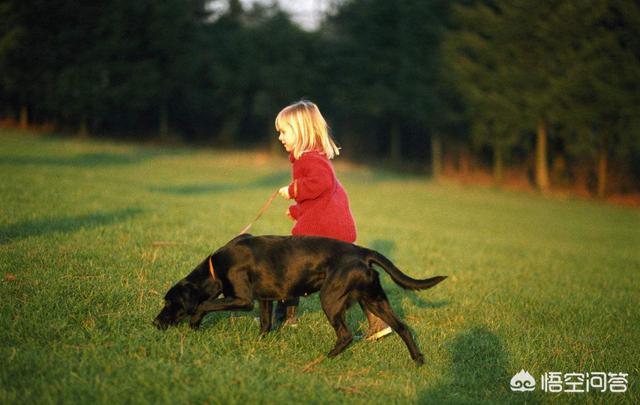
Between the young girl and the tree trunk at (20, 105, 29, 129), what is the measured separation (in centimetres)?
3252

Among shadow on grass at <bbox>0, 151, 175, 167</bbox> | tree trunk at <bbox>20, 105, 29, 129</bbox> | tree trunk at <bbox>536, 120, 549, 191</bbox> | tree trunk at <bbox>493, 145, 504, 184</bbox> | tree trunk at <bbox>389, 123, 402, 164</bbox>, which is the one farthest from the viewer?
tree trunk at <bbox>389, 123, 402, 164</bbox>

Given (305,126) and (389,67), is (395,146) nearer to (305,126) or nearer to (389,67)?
(389,67)

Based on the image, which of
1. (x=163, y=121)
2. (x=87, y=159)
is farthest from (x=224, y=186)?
(x=163, y=121)

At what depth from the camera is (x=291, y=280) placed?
14.9ft

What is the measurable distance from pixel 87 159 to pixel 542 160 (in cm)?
2245

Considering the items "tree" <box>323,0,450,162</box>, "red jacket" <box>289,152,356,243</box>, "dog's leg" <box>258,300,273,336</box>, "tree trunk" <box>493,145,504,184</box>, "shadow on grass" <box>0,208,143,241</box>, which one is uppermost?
"tree" <box>323,0,450,162</box>

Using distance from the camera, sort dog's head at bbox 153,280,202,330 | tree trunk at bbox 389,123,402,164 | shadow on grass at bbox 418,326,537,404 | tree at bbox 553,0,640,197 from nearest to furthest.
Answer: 1. shadow on grass at bbox 418,326,537,404
2. dog's head at bbox 153,280,202,330
3. tree at bbox 553,0,640,197
4. tree trunk at bbox 389,123,402,164

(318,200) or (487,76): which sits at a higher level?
(487,76)

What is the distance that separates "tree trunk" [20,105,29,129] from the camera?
107 feet

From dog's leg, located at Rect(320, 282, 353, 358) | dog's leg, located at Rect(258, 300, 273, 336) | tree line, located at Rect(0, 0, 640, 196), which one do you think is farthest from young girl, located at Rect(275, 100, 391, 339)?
tree line, located at Rect(0, 0, 640, 196)

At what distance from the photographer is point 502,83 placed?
96.9 ft

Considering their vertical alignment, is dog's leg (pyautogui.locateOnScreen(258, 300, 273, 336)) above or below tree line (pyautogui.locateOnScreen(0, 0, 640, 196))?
below

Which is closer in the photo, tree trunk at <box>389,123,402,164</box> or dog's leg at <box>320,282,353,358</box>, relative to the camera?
dog's leg at <box>320,282,353,358</box>

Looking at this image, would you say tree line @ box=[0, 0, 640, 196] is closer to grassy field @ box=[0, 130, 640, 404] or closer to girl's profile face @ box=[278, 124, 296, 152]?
grassy field @ box=[0, 130, 640, 404]
